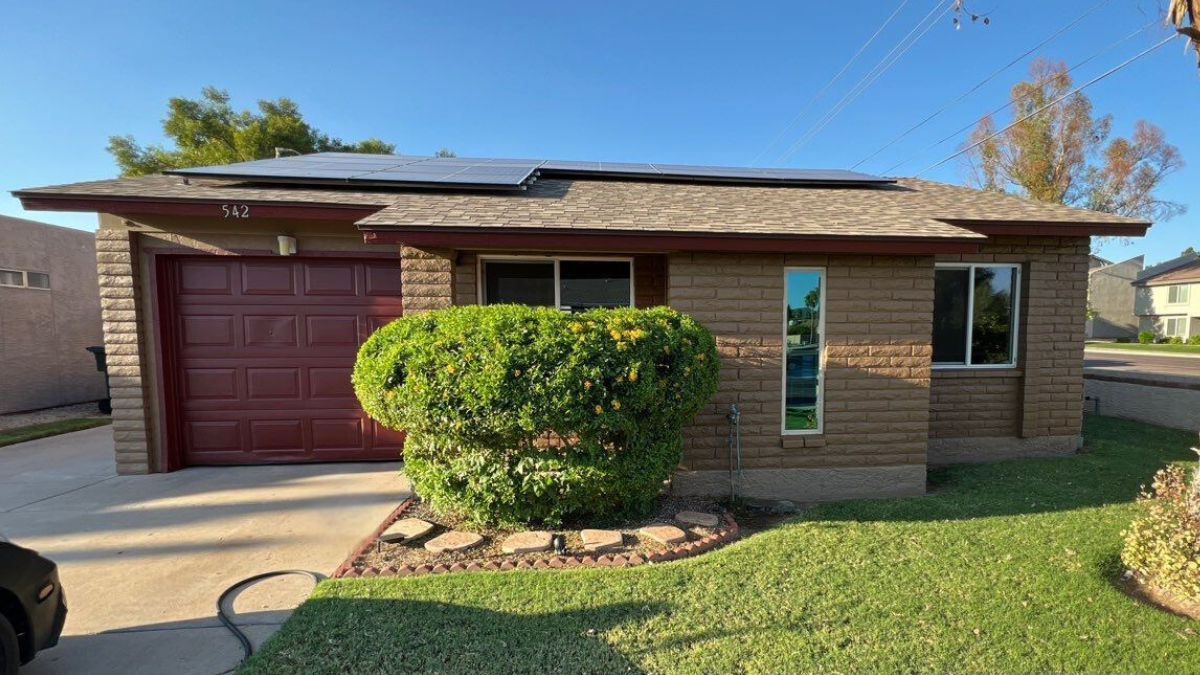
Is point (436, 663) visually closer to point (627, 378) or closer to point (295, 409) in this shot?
point (627, 378)

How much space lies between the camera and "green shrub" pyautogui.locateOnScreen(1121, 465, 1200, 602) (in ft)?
9.64

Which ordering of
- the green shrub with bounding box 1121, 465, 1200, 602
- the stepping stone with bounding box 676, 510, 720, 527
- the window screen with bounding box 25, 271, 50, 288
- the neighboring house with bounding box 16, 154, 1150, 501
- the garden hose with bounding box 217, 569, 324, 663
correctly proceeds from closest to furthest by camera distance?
the garden hose with bounding box 217, 569, 324, 663 < the green shrub with bounding box 1121, 465, 1200, 602 < the stepping stone with bounding box 676, 510, 720, 527 < the neighboring house with bounding box 16, 154, 1150, 501 < the window screen with bounding box 25, 271, 50, 288

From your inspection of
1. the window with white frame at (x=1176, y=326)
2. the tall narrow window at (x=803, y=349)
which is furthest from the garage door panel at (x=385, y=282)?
the window with white frame at (x=1176, y=326)

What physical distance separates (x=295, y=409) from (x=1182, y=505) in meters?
8.19

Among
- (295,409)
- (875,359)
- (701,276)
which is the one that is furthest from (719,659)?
(295,409)

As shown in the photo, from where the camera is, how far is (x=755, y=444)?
4.95 m

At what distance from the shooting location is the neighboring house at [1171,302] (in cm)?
3134

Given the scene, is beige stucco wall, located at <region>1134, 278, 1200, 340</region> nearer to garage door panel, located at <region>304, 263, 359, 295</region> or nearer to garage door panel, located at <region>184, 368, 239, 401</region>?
garage door panel, located at <region>304, 263, 359, 295</region>

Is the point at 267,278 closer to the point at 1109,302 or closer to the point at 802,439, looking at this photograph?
the point at 802,439

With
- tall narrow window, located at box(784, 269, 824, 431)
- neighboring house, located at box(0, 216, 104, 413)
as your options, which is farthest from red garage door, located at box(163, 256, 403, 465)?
neighboring house, located at box(0, 216, 104, 413)

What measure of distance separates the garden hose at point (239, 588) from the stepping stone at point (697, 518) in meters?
2.88

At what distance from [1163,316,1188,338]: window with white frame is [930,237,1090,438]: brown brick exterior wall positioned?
4230 centimetres

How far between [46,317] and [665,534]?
45.5 ft

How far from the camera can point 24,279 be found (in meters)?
9.65
